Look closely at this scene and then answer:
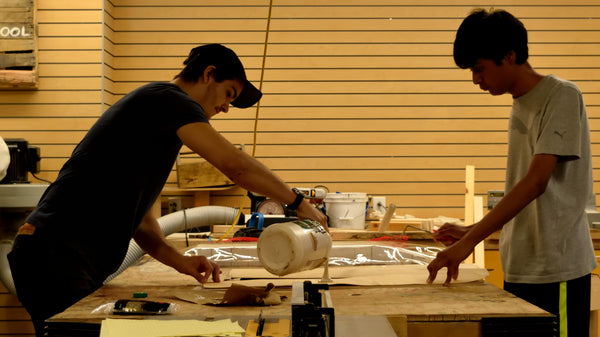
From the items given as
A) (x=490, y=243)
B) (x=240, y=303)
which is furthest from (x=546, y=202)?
(x=490, y=243)

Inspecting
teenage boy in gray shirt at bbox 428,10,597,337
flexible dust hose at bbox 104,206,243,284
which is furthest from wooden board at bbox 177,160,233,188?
teenage boy in gray shirt at bbox 428,10,597,337

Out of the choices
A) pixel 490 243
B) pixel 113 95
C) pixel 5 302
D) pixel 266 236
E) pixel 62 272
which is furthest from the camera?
pixel 113 95

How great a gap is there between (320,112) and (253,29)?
3.42 ft

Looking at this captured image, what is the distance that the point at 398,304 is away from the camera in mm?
1385

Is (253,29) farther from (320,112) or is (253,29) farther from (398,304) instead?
(398,304)

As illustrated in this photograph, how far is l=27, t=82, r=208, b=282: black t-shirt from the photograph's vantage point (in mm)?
1767

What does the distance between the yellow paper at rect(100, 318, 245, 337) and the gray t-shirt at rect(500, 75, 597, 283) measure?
115cm

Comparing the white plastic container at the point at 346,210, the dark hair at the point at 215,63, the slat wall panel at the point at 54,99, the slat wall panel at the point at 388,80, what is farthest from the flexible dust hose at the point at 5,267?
the dark hair at the point at 215,63

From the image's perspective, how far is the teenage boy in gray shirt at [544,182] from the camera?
177 centimetres

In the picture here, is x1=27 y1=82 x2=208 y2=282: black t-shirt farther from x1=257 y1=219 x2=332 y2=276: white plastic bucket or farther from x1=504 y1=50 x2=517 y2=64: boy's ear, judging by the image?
x1=504 y1=50 x2=517 y2=64: boy's ear

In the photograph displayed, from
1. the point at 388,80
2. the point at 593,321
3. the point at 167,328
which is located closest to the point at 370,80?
the point at 388,80

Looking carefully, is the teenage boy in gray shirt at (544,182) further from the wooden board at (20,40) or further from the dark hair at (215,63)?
the wooden board at (20,40)

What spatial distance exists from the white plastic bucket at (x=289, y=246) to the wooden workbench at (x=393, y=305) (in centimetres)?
10

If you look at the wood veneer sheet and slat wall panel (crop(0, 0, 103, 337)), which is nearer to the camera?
the wood veneer sheet
